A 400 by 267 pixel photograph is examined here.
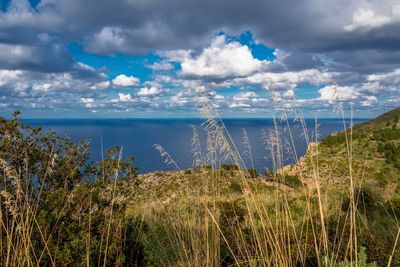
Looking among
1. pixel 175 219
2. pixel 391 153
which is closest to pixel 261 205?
pixel 175 219

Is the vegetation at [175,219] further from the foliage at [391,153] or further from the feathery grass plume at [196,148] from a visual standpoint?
the foliage at [391,153]

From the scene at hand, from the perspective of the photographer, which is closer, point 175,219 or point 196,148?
point 196,148

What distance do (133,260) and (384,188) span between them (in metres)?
11.4

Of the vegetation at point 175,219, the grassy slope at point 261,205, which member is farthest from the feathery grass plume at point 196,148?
the grassy slope at point 261,205

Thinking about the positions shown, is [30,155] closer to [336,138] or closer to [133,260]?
[133,260]

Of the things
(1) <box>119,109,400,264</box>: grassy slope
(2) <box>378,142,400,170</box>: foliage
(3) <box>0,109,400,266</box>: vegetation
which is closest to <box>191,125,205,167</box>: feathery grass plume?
(3) <box>0,109,400,266</box>: vegetation

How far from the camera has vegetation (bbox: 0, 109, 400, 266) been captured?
2.82 m

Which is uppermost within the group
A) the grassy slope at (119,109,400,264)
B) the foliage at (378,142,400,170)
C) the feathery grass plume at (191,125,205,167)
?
the feathery grass plume at (191,125,205,167)

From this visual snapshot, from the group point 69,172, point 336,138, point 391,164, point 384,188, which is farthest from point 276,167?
point 336,138

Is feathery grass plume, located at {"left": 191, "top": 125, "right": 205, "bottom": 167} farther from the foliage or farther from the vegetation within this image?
the foliage

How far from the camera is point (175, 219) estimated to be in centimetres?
444

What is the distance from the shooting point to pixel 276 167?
3039 millimetres

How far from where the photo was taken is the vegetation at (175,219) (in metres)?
2.82

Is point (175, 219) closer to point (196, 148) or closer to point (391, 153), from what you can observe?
point (196, 148)
